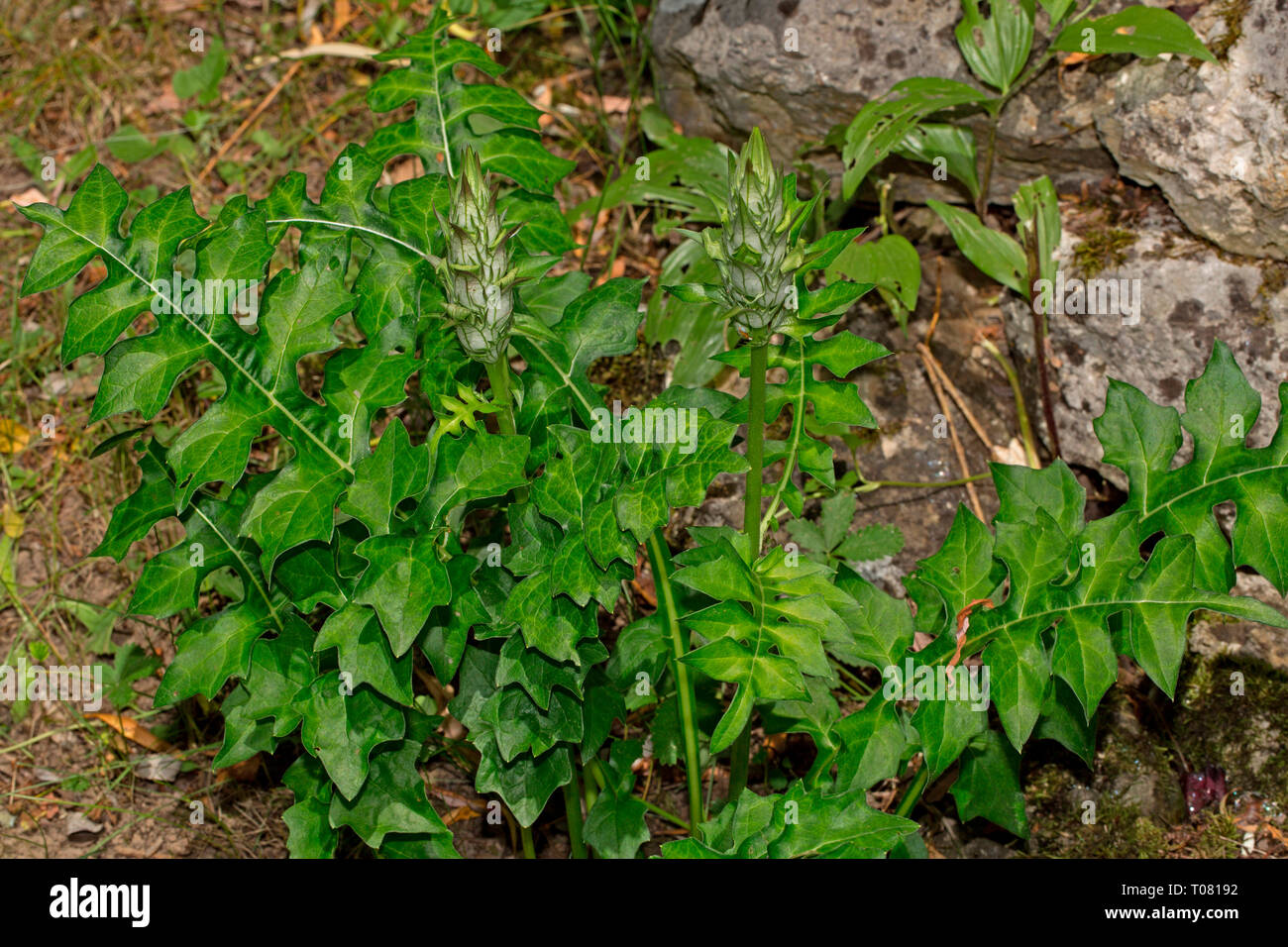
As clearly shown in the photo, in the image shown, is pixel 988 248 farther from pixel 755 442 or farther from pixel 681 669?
pixel 681 669

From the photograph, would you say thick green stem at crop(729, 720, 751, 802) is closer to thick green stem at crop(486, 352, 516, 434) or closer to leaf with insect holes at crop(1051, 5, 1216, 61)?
thick green stem at crop(486, 352, 516, 434)

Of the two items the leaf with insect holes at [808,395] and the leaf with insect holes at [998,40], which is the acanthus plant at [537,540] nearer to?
the leaf with insect holes at [808,395]

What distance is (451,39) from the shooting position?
3.17 m

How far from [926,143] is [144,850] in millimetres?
3379

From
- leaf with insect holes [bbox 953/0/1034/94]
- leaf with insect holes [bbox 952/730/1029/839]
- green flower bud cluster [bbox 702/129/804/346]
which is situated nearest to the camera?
green flower bud cluster [bbox 702/129/804/346]

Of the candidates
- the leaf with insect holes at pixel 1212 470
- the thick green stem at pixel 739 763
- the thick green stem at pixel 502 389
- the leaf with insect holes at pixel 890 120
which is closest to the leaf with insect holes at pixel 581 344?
the thick green stem at pixel 502 389

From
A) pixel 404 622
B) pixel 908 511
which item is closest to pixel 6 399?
pixel 404 622

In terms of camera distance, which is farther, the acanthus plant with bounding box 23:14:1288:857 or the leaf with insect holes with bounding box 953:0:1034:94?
the leaf with insect holes with bounding box 953:0:1034:94

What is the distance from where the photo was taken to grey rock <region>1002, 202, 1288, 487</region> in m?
3.54

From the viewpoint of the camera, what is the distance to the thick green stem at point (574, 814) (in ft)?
9.63

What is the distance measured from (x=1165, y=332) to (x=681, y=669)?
6.58 feet

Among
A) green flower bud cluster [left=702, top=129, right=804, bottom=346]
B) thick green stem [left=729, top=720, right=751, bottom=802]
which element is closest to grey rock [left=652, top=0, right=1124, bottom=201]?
green flower bud cluster [left=702, top=129, right=804, bottom=346]

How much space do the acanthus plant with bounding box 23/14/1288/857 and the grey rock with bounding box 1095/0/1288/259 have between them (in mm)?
1143

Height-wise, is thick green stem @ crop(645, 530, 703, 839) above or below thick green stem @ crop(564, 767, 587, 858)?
above
